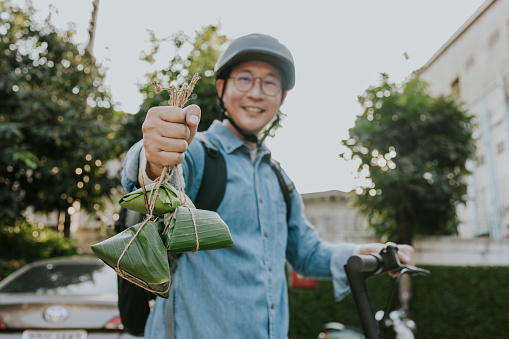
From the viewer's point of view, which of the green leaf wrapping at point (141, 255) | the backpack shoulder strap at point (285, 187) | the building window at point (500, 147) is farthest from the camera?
the building window at point (500, 147)

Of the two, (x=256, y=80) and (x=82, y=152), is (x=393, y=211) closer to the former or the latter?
(x=82, y=152)

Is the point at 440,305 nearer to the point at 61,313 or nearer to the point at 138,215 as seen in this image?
the point at 61,313

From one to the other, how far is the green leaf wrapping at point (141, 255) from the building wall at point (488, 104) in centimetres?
1536

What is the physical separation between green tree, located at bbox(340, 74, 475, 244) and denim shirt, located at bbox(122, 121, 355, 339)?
7.68 meters

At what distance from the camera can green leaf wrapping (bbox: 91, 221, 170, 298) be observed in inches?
34.8

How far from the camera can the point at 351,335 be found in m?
5.39

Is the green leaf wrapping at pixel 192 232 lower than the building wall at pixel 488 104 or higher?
lower

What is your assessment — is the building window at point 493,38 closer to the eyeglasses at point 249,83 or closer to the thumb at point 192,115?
the eyeglasses at point 249,83

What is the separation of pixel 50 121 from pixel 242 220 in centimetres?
582

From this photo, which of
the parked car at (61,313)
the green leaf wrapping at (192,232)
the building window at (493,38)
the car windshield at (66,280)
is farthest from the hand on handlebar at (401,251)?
the building window at (493,38)

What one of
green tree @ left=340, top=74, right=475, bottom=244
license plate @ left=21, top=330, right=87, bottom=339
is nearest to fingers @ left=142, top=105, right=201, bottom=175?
license plate @ left=21, top=330, right=87, bottom=339

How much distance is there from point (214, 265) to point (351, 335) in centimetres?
448

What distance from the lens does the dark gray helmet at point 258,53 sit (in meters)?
1.70

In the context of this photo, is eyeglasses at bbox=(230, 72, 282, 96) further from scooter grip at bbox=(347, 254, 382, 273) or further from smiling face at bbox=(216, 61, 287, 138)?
scooter grip at bbox=(347, 254, 382, 273)
